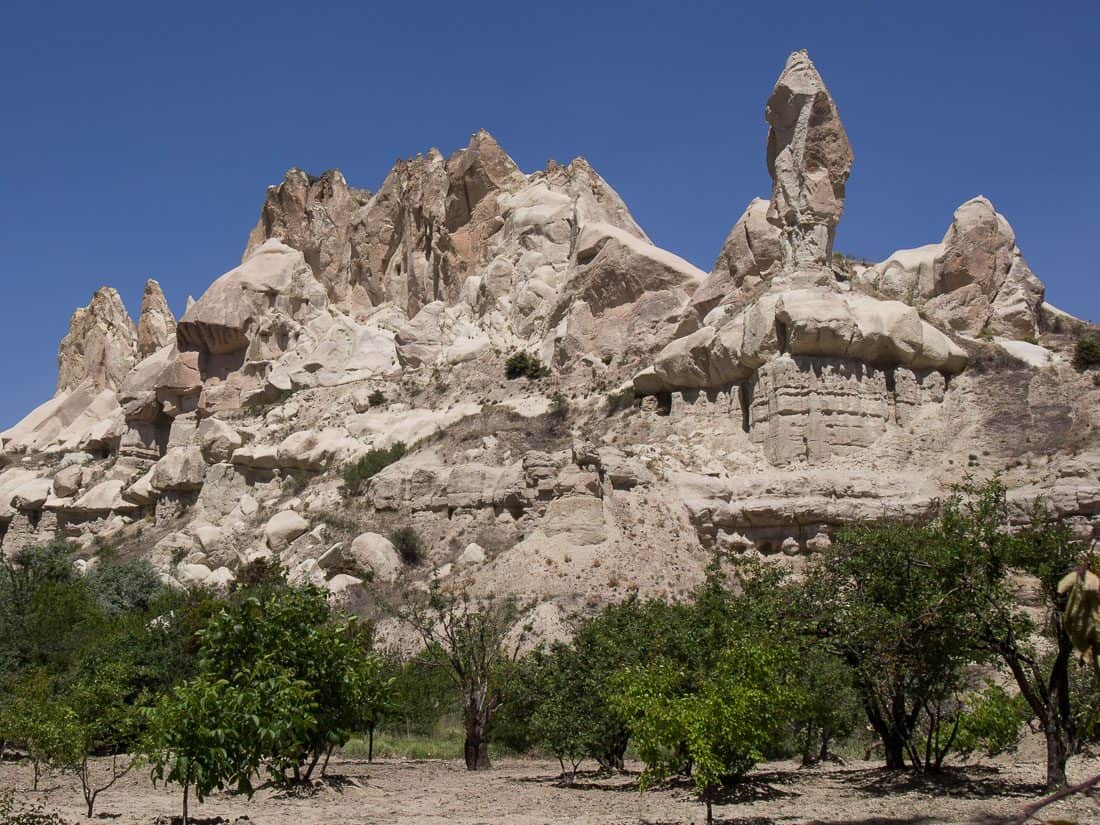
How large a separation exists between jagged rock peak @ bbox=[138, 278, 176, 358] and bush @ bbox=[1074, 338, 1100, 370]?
53.8 meters

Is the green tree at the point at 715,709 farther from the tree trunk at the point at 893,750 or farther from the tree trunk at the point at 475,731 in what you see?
the tree trunk at the point at 475,731

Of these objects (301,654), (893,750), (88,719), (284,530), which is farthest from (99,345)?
(893,750)

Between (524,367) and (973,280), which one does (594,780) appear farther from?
(524,367)

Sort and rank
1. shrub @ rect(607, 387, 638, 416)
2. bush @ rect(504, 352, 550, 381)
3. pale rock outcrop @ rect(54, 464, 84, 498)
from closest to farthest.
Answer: shrub @ rect(607, 387, 638, 416)
bush @ rect(504, 352, 550, 381)
pale rock outcrop @ rect(54, 464, 84, 498)

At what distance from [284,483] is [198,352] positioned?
623 inches

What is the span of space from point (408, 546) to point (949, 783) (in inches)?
774

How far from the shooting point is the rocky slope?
1123 inches

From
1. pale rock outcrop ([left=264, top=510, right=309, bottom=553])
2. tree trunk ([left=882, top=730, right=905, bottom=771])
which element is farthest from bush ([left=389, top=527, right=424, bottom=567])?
tree trunk ([left=882, top=730, right=905, bottom=771])

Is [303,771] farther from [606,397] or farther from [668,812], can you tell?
[606,397]

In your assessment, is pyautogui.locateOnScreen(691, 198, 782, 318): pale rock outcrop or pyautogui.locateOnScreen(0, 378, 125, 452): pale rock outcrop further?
pyautogui.locateOnScreen(0, 378, 125, 452): pale rock outcrop

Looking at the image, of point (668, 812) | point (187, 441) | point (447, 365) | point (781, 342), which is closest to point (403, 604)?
point (781, 342)

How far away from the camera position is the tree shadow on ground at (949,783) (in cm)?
1298

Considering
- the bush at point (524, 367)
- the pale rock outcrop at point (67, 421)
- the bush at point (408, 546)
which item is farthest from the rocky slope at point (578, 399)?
the pale rock outcrop at point (67, 421)

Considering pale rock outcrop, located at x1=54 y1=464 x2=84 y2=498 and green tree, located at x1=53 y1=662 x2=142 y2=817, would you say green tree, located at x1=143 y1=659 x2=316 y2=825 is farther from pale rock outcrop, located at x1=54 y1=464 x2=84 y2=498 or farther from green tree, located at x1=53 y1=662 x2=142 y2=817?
pale rock outcrop, located at x1=54 y1=464 x2=84 y2=498
